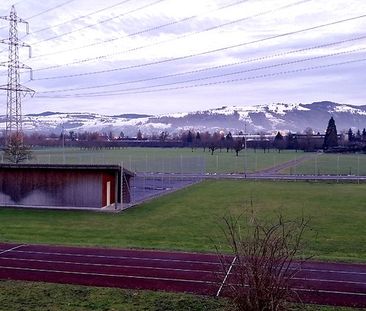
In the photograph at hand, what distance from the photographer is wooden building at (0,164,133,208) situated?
35.8 metres

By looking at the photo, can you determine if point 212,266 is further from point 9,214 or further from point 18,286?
point 9,214

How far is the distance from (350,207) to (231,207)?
7.50 m

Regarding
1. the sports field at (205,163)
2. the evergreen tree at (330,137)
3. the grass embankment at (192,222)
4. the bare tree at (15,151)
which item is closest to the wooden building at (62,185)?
the grass embankment at (192,222)

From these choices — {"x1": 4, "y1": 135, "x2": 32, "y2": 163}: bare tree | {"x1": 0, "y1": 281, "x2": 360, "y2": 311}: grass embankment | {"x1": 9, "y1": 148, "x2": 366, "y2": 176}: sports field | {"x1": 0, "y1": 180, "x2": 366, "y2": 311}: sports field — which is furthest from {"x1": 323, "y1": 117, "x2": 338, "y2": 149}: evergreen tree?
{"x1": 0, "y1": 281, "x2": 360, "y2": 311}: grass embankment

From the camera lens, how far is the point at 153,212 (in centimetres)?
3381

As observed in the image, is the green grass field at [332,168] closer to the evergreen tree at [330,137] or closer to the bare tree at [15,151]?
the bare tree at [15,151]

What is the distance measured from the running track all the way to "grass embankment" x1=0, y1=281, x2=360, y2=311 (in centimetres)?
64

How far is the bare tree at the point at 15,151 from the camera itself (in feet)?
195

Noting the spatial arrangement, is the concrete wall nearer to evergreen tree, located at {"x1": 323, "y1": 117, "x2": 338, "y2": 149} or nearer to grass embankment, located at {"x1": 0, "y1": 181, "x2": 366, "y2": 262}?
grass embankment, located at {"x1": 0, "y1": 181, "x2": 366, "y2": 262}

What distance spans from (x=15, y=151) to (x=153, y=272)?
147ft

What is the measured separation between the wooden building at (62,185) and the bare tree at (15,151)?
22.5m

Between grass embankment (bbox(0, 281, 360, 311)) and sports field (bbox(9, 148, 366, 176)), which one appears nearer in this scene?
grass embankment (bbox(0, 281, 360, 311))

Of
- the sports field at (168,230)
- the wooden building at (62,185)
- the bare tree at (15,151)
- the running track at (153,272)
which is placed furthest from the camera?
the bare tree at (15,151)

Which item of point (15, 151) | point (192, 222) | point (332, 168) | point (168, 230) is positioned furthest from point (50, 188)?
point (332, 168)
